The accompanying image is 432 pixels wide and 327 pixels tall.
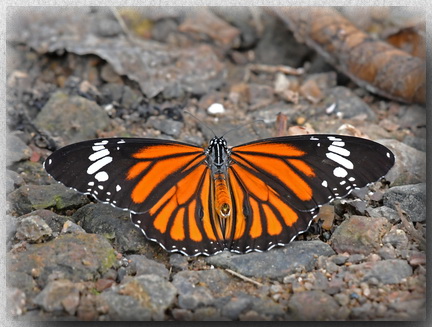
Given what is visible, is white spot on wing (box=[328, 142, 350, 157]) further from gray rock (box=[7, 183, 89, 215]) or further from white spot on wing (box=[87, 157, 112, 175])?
gray rock (box=[7, 183, 89, 215])

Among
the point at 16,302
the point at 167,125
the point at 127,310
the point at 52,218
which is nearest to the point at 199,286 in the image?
the point at 127,310

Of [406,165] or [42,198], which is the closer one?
[42,198]

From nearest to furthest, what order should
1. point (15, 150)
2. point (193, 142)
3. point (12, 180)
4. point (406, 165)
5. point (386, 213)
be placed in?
point (386, 213)
point (12, 180)
point (406, 165)
point (15, 150)
point (193, 142)

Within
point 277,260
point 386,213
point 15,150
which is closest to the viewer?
point 277,260

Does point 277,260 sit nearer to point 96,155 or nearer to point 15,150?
point 96,155

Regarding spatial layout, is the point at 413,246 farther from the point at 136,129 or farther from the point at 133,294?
the point at 136,129
